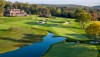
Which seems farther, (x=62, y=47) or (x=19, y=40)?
(x=19, y=40)

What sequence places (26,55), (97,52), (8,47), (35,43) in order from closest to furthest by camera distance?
1. (26,55)
2. (97,52)
3. (8,47)
4. (35,43)

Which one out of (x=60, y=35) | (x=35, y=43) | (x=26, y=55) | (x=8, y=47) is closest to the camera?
(x=26, y=55)

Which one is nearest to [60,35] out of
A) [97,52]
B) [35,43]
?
[35,43]

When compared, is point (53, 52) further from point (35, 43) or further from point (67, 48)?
point (35, 43)

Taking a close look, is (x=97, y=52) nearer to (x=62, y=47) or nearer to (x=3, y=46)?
(x=62, y=47)

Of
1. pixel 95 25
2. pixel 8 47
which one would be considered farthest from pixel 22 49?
pixel 95 25

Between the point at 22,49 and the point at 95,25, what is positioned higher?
the point at 95,25
